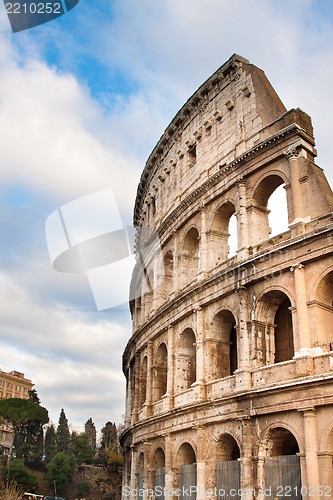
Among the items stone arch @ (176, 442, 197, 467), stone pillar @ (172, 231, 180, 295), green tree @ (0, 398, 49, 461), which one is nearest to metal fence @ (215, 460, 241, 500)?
stone arch @ (176, 442, 197, 467)

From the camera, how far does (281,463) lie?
13.4 meters

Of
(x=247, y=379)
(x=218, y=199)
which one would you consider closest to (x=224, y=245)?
(x=218, y=199)

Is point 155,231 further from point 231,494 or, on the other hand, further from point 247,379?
point 231,494

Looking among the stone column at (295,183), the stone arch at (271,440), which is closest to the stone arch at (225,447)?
the stone arch at (271,440)

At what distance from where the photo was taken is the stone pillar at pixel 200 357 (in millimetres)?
16969

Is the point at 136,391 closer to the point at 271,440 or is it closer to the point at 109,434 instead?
the point at 271,440

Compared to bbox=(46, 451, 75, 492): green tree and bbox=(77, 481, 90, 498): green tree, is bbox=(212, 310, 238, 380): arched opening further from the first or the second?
bbox=(77, 481, 90, 498): green tree

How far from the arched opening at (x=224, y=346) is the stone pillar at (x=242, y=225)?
7.12 feet

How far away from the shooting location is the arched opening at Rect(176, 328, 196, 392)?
1934cm

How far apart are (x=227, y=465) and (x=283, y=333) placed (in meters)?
4.20

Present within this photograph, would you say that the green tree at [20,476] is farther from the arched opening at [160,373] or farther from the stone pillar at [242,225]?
the stone pillar at [242,225]

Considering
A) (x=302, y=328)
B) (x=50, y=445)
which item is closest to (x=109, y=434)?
(x=50, y=445)

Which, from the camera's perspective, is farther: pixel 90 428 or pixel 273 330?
pixel 90 428

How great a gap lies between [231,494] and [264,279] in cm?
621
